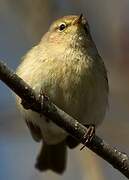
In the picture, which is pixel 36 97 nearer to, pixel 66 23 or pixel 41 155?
pixel 66 23

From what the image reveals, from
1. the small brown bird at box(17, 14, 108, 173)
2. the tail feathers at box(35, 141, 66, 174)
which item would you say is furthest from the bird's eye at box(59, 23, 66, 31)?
the tail feathers at box(35, 141, 66, 174)

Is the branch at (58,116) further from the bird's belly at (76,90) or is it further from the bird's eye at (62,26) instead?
the bird's eye at (62,26)

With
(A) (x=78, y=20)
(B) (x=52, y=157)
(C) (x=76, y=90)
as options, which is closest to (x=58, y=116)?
(C) (x=76, y=90)

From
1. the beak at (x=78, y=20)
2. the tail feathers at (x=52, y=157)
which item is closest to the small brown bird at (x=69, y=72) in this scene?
the beak at (x=78, y=20)

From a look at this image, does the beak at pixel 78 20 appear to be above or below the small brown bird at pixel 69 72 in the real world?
above

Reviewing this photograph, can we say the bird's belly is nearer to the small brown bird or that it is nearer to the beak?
the small brown bird

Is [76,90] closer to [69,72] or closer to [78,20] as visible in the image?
[69,72]
